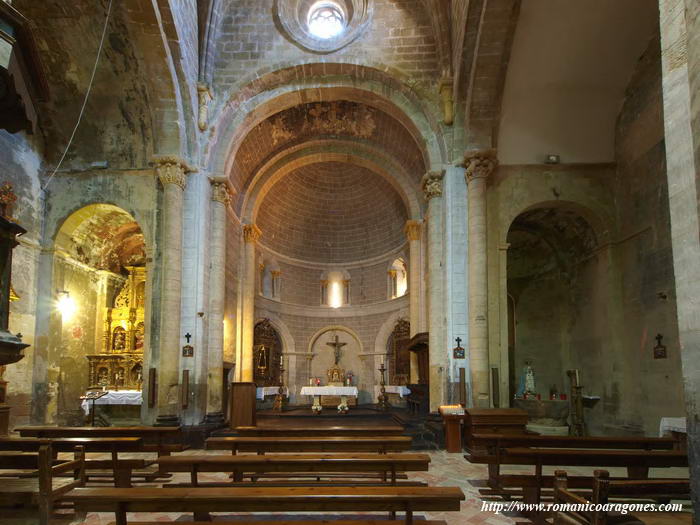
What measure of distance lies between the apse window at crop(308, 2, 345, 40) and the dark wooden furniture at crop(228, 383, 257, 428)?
10.9 metres

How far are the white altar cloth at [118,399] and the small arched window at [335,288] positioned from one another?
11762 millimetres

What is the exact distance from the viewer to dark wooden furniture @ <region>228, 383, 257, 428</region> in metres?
13.3

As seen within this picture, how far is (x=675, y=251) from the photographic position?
471 centimetres

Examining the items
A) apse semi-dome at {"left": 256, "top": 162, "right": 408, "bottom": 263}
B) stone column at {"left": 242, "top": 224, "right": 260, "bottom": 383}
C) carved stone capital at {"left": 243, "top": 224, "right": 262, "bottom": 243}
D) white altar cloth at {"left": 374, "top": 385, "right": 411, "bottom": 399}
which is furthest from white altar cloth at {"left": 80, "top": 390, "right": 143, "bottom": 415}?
apse semi-dome at {"left": 256, "top": 162, "right": 408, "bottom": 263}

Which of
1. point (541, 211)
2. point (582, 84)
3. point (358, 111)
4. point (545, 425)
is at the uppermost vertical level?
point (358, 111)

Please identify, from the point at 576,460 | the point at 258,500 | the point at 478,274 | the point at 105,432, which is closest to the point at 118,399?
the point at 105,432

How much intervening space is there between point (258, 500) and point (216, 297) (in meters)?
11.6

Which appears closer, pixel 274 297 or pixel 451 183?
pixel 451 183

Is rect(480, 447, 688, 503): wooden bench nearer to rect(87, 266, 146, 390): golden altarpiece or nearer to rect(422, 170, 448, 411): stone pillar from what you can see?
rect(422, 170, 448, 411): stone pillar

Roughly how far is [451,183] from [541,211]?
3.10 m

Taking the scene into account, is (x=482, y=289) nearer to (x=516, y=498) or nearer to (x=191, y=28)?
(x=516, y=498)

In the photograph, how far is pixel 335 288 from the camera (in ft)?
85.5

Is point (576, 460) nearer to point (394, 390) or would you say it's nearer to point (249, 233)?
point (394, 390)

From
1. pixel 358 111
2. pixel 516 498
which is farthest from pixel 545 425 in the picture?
pixel 358 111
